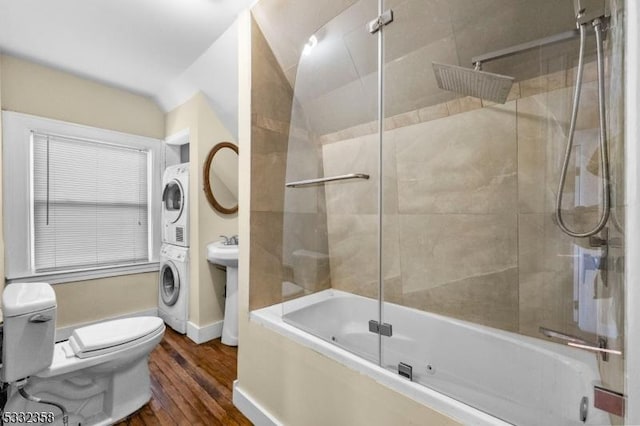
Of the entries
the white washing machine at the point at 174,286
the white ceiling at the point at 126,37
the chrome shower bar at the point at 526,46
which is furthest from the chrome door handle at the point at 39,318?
the chrome shower bar at the point at 526,46

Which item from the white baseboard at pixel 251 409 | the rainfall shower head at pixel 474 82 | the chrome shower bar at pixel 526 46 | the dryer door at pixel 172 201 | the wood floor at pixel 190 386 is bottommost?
the wood floor at pixel 190 386

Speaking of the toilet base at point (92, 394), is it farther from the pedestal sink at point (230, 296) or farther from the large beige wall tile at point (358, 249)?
the large beige wall tile at point (358, 249)

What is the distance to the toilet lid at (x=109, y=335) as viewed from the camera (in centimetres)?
152

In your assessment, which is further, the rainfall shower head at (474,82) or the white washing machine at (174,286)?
the white washing machine at (174,286)

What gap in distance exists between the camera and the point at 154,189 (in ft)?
10.1

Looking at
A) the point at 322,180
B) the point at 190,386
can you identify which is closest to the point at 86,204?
the point at 190,386

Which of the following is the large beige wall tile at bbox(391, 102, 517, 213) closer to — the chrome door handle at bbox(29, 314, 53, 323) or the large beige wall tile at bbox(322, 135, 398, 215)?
the large beige wall tile at bbox(322, 135, 398, 215)

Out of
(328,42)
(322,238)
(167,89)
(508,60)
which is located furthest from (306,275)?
(167,89)

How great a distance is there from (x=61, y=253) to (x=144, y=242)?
0.69m

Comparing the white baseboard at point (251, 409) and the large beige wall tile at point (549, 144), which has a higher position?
the large beige wall tile at point (549, 144)

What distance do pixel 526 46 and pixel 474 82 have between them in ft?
0.79

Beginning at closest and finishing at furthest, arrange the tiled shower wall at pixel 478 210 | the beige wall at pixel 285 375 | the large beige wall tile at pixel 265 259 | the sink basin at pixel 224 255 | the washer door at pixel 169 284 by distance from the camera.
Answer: the beige wall at pixel 285 375 → the tiled shower wall at pixel 478 210 → the large beige wall tile at pixel 265 259 → the sink basin at pixel 224 255 → the washer door at pixel 169 284

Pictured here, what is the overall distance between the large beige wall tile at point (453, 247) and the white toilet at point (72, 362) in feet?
5.66

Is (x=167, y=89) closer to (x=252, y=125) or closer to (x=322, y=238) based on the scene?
(x=252, y=125)
